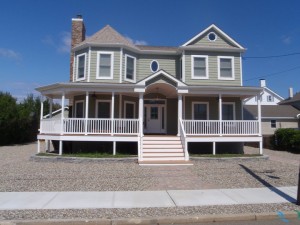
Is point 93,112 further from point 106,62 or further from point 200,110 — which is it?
point 200,110

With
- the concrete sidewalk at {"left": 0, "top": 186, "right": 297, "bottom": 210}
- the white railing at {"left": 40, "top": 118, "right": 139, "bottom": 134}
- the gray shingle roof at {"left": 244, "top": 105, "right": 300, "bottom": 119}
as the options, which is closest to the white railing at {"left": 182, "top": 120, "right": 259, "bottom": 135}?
the white railing at {"left": 40, "top": 118, "right": 139, "bottom": 134}

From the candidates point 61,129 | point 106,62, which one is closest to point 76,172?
point 61,129

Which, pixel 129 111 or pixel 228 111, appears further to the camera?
pixel 228 111

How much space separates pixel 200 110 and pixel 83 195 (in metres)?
12.9

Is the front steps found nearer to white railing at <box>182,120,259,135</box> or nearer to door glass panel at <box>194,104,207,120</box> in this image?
white railing at <box>182,120,259,135</box>

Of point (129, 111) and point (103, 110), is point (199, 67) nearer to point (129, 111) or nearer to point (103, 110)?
point (129, 111)

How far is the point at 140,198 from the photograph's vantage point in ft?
25.8

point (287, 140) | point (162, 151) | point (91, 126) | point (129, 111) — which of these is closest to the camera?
point (162, 151)

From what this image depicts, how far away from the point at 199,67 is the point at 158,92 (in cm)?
335

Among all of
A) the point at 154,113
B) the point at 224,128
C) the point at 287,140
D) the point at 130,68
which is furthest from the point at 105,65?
the point at 287,140

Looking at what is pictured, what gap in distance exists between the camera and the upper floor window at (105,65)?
1886cm

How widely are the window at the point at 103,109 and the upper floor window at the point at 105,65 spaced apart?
5.45 feet

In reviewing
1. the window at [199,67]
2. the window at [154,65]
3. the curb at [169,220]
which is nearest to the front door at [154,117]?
the window at [154,65]

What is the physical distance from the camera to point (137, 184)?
9.62 m
